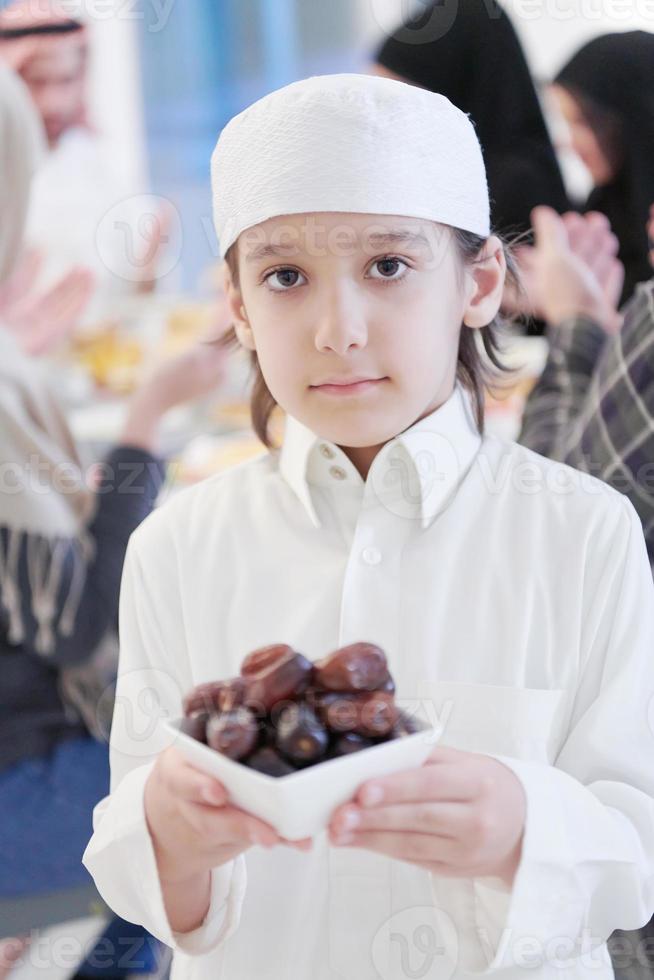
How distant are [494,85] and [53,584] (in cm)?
83

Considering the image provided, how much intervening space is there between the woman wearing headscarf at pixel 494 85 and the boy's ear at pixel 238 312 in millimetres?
652

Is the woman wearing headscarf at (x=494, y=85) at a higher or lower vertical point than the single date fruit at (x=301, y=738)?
higher

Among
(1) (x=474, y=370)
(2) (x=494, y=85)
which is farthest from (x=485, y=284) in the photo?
(2) (x=494, y=85)

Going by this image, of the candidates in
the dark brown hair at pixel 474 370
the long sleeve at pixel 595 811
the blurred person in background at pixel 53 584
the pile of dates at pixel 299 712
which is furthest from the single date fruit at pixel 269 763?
the blurred person in background at pixel 53 584

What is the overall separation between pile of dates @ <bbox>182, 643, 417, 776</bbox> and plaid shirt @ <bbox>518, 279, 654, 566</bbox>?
0.40m

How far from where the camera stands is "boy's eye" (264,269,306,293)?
2.20 feet

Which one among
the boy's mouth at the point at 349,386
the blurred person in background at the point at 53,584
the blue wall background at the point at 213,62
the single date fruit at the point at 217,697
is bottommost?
the blurred person in background at the point at 53,584

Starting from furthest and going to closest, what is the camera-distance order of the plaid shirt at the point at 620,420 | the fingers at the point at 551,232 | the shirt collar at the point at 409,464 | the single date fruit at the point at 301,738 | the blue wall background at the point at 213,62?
the blue wall background at the point at 213,62, the fingers at the point at 551,232, the plaid shirt at the point at 620,420, the shirt collar at the point at 409,464, the single date fruit at the point at 301,738

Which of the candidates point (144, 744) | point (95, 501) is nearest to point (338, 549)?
point (144, 744)

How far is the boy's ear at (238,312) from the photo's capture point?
767mm

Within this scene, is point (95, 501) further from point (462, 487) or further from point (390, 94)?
point (390, 94)

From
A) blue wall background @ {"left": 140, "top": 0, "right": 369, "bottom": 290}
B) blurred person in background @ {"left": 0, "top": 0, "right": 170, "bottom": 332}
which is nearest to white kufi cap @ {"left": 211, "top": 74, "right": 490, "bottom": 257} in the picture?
blurred person in background @ {"left": 0, "top": 0, "right": 170, "bottom": 332}

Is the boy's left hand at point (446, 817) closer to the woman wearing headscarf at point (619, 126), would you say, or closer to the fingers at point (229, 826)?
the fingers at point (229, 826)

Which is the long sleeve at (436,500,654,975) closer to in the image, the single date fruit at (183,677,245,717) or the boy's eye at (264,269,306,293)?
the single date fruit at (183,677,245,717)
